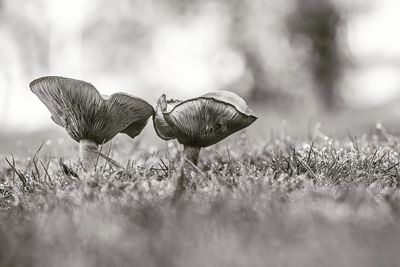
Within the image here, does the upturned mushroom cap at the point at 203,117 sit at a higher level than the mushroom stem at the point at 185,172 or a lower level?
higher

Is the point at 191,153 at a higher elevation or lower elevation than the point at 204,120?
lower

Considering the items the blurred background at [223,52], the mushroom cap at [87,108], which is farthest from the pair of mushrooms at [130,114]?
the blurred background at [223,52]

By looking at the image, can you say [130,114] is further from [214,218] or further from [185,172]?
[214,218]

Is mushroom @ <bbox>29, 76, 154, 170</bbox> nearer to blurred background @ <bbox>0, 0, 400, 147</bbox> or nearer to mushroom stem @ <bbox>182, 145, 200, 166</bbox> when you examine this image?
mushroom stem @ <bbox>182, 145, 200, 166</bbox>

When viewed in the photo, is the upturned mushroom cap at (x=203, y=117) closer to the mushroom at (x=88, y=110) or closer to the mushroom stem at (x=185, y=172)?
the mushroom stem at (x=185, y=172)

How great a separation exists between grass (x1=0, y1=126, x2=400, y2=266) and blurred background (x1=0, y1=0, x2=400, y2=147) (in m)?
4.60

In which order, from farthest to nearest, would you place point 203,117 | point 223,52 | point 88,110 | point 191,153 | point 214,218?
point 223,52 → point 191,153 → point 88,110 → point 203,117 → point 214,218

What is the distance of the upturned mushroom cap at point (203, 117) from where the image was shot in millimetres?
2764

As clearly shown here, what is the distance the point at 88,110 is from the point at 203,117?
777mm

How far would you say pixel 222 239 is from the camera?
5.44ft

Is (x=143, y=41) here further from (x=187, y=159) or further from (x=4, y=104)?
(x=187, y=159)

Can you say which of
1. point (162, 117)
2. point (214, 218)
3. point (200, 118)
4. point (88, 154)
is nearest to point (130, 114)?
point (162, 117)

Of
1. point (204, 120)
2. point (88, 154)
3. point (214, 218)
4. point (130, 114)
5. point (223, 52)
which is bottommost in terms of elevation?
point (214, 218)

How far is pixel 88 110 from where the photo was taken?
2984 millimetres
